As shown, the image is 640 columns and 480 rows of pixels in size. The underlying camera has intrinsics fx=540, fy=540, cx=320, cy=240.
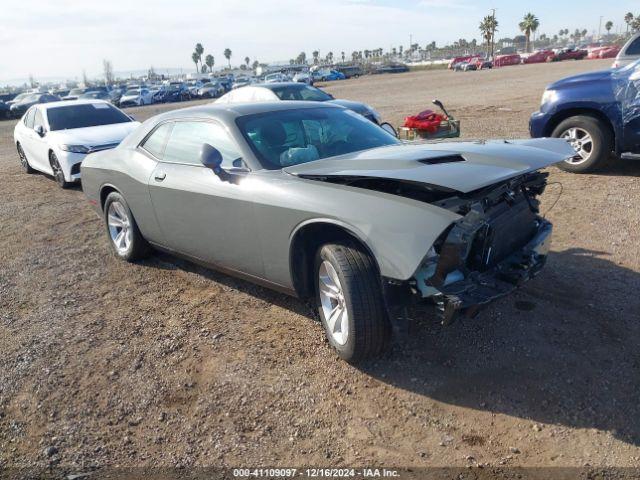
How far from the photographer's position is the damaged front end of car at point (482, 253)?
3.02 m

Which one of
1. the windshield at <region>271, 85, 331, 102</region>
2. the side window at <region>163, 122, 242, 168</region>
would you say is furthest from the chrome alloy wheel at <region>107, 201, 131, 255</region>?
the windshield at <region>271, 85, 331, 102</region>

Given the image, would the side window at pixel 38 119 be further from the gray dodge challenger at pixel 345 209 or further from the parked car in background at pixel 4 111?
the parked car in background at pixel 4 111

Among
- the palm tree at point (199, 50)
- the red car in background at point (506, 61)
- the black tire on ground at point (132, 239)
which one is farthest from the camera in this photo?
the palm tree at point (199, 50)

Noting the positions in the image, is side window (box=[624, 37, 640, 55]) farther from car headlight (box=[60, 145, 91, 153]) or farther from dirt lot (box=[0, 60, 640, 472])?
car headlight (box=[60, 145, 91, 153])

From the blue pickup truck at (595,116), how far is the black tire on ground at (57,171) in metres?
7.83

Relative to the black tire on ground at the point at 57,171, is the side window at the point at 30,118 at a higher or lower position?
higher

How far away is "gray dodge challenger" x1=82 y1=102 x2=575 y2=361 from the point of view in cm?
304

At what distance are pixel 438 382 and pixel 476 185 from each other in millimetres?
1213

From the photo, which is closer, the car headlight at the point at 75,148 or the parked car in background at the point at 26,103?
the car headlight at the point at 75,148

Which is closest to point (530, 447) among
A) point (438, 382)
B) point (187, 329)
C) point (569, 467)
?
point (569, 467)

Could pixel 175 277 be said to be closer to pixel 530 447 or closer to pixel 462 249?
pixel 462 249

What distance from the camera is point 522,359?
11.2 feet

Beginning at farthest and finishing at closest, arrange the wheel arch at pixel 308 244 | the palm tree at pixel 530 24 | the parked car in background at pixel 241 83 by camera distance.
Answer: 1. the palm tree at pixel 530 24
2. the parked car in background at pixel 241 83
3. the wheel arch at pixel 308 244

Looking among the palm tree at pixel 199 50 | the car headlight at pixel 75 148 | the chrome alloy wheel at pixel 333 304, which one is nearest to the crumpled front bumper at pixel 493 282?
the chrome alloy wheel at pixel 333 304
